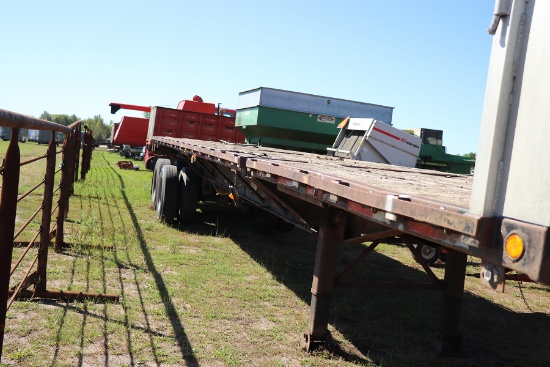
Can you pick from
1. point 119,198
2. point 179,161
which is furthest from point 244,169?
point 119,198

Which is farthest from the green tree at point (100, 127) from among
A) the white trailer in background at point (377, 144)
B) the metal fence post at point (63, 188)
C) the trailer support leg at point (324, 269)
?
the trailer support leg at point (324, 269)

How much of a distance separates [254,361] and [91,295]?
188cm

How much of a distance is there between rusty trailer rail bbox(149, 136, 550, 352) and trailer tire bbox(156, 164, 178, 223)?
1.50 meters

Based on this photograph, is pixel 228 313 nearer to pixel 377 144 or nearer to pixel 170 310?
pixel 170 310

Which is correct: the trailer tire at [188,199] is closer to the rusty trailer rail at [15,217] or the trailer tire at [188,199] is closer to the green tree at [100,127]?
the rusty trailer rail at [15,217]

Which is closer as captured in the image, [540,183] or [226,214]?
[540,183]

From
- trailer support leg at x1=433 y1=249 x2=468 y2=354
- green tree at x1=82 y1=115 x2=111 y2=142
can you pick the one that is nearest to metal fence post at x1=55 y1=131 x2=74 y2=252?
trailer support leg at x1=433 y1=249 x2=468 y2=354

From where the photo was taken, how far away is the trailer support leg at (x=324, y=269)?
13.7 ft

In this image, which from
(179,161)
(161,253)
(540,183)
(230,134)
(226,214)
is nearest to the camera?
(540,183)

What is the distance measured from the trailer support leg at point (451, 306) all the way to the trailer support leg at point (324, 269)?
112 cm

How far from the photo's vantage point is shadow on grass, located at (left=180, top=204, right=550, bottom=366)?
4500 millimetres

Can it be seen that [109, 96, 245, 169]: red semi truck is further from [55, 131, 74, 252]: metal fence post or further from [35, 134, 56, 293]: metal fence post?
[35, 134, 56, 293]: metal fence post

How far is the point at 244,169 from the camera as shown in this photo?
5234mm

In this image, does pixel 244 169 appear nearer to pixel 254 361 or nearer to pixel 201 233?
pixel 254 361
